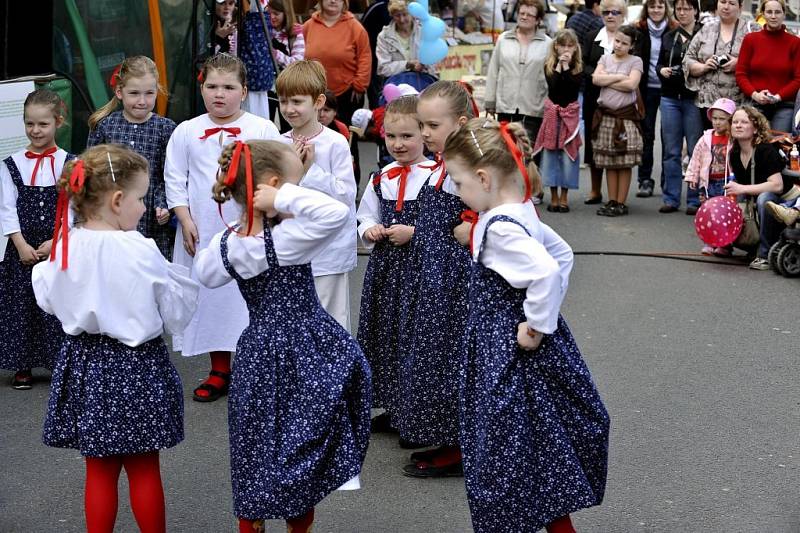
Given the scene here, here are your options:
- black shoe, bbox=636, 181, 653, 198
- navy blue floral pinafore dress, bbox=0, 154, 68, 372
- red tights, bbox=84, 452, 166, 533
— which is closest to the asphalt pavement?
navy blue floral pinafore dress, bbox=0, 154, 68, 372

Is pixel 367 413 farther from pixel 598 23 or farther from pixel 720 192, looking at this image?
pixel 598 23

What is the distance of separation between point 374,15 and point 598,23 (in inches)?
90.8

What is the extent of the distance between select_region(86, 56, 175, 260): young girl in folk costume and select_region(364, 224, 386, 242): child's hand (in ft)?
4.66

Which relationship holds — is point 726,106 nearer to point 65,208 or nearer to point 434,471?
point 434,471

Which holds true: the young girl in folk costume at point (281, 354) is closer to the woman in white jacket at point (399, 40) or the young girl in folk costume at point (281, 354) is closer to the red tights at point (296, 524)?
the red tights at point (296, 524)

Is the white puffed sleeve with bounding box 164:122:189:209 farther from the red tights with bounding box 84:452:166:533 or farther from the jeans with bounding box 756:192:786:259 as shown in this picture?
the jeans with bounding box 756:192:786:259

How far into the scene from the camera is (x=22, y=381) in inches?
247

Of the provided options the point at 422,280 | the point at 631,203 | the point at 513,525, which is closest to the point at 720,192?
the point at 631,203

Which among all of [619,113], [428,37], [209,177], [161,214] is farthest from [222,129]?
[619,113]

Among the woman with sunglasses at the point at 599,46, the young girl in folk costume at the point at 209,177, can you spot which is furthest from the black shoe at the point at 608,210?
the young girl in folk costume at the point at 209,177

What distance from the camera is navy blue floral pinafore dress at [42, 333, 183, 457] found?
391 cm

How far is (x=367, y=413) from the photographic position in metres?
Answer: 3.95

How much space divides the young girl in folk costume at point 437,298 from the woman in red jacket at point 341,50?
6.13 metres

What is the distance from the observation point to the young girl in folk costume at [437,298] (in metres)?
4.75
